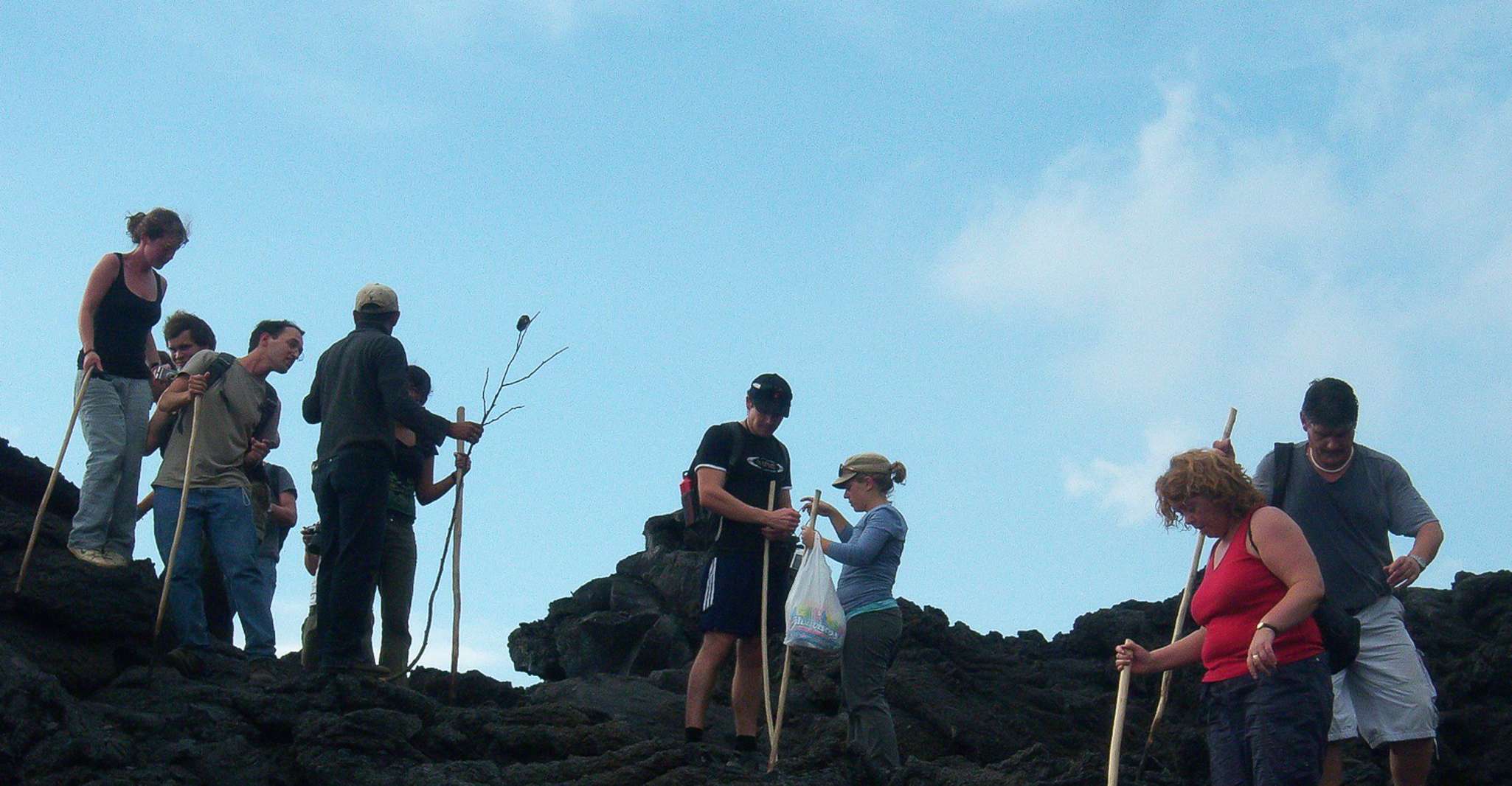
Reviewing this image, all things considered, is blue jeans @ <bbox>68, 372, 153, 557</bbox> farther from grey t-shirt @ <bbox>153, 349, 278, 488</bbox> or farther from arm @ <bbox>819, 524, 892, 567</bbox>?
arm @ <bbox>819, 524, 892, 567</bbox>

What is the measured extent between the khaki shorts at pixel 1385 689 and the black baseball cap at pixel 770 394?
381 cm

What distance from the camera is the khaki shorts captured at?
335 inches

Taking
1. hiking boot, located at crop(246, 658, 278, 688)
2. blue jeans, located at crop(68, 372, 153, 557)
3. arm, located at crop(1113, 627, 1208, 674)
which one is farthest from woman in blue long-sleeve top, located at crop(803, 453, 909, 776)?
blue jeans, located at crop(68, 372, 153, 557)

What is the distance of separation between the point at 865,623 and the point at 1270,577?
3.60 m

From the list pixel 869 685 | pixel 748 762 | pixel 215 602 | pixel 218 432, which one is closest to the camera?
pixel 869 685

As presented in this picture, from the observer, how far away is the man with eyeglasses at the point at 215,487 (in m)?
11.2

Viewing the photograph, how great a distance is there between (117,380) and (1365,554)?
814cm

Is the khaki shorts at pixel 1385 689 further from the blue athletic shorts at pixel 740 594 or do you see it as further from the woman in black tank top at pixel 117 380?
the woman in black tank top at pixel 117 380

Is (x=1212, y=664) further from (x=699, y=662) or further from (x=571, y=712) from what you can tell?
(x=571, y=712)

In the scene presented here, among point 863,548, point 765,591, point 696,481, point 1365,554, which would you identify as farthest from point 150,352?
point 1365,554

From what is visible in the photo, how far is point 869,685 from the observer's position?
1007cm

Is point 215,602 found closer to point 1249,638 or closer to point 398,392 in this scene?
point 398,392

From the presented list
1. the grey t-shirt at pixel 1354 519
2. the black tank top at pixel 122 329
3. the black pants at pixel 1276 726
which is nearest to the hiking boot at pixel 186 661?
the black tank top at pixel 122 329

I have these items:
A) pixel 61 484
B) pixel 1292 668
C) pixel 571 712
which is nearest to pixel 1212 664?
pixel 1292 668
